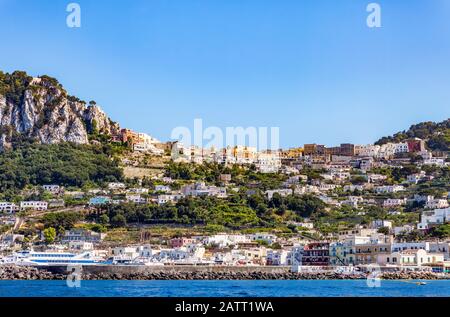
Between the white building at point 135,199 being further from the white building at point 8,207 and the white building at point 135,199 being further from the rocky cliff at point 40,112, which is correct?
the rocky cliff at point 40,112

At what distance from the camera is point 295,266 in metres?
27.5

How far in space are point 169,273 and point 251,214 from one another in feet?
35.3

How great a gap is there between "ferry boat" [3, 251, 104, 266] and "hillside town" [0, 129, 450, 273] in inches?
2.5

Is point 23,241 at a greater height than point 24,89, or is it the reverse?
point 24,89

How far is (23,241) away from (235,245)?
307 inches

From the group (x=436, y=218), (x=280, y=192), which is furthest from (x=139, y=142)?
(x=436, y=218)

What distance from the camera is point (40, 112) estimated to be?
44750mm

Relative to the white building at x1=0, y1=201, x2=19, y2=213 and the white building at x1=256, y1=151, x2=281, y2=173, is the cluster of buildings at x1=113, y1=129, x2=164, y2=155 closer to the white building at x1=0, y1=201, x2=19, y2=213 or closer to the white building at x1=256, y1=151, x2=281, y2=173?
the white building at x1=256, y1=151, x2=281, y2=173

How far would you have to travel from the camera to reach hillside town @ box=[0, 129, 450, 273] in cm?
2862

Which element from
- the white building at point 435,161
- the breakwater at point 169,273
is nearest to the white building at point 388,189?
the white building at point 435,161

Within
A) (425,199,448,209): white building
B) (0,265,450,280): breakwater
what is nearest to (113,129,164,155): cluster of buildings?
(425,199,448,209): white building

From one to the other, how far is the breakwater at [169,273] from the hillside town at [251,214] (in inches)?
33.8

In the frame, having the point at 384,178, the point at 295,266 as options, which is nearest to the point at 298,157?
the point at 384,178
